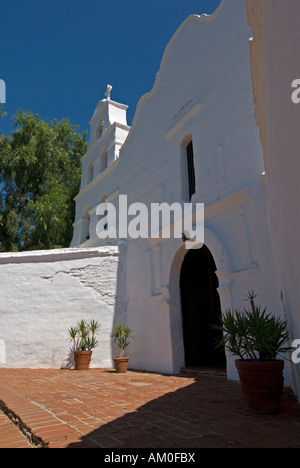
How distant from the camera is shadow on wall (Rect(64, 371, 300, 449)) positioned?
8.84 feet

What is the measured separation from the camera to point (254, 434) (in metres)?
2.92

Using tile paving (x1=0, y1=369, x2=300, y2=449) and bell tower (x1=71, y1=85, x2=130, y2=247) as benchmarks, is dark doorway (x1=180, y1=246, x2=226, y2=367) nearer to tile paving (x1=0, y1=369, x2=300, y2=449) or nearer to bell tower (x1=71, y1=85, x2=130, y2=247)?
tile paving (x1=0, y1=369, x2=300, y2=449)

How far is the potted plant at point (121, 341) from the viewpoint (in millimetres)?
7992

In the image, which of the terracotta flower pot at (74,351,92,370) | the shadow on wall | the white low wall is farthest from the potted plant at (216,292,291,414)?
the white low wall

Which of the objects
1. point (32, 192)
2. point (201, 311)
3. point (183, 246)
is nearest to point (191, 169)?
point (183, 246)

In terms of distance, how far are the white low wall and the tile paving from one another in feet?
10.9

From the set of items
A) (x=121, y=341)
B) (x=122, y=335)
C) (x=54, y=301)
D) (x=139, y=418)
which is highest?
(x=54, y=301)

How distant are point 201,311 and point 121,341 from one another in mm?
2127

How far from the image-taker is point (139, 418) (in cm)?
351

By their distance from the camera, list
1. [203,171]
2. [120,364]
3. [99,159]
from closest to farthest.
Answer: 1. [203,171]
2. [120,364]
3. [99,159]

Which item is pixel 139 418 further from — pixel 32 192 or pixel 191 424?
pixel 32 192
